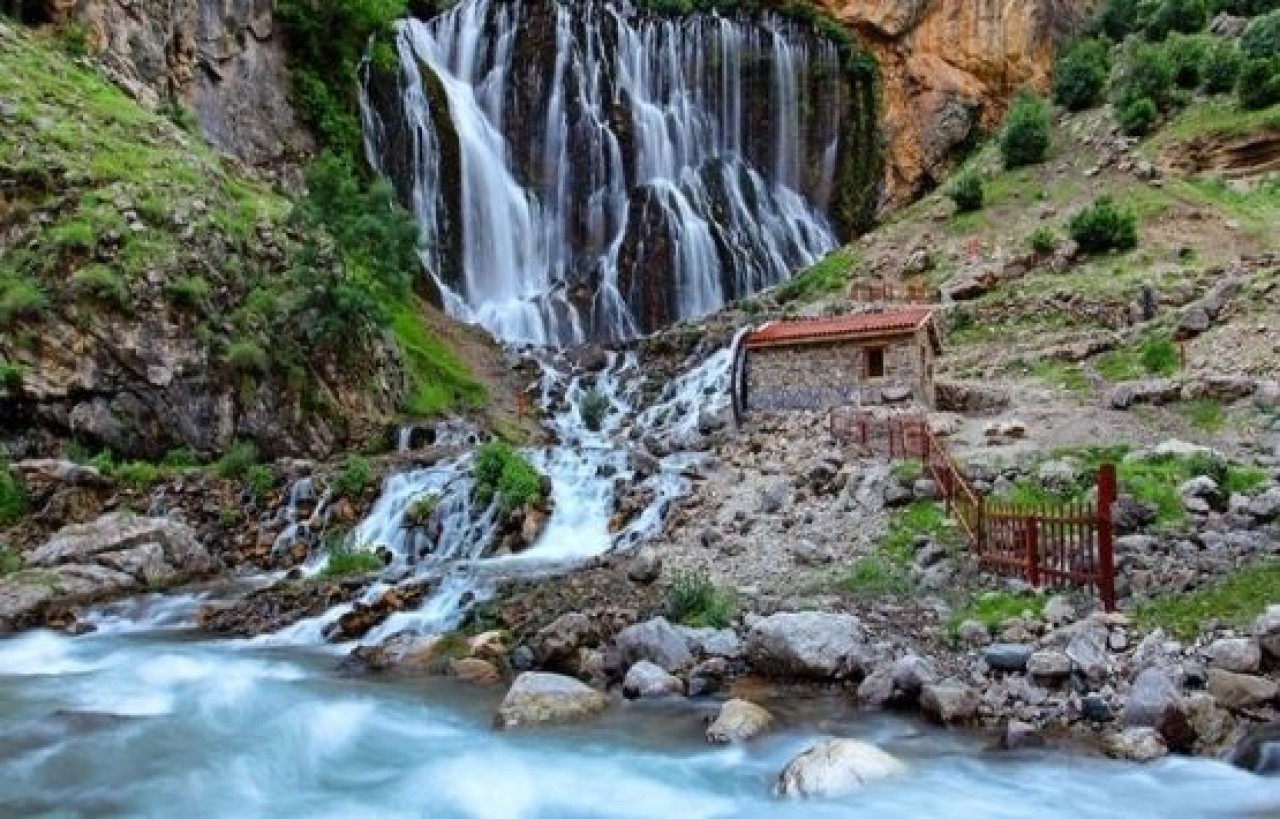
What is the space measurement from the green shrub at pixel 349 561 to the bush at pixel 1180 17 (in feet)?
157

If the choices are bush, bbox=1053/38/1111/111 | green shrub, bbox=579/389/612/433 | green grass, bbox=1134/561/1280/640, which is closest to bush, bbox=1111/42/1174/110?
bush, bbox=1053/38/1111/111

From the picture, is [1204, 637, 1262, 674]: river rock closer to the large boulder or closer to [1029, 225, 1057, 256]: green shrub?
the large boulder

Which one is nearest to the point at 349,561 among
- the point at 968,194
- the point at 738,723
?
the point at 738,723

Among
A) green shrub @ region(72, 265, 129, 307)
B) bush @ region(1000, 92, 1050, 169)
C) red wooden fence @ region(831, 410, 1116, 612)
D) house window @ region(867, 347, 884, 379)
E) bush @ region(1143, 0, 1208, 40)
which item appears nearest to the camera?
red wooden fence @ region(831, 410, 1116, 612)

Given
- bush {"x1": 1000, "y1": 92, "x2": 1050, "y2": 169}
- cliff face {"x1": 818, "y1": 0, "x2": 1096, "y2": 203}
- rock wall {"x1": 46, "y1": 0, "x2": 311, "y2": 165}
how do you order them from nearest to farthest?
rock wall {"x1": 46, "y1": 0, "x2": 311, "y2": 165}, bush {"x1": 1000, "y1": 92, "x2": 1050, "y2": 169}, cliff face {"x1": 818, "y1": 0, "x2": 1096, "y2": 203}

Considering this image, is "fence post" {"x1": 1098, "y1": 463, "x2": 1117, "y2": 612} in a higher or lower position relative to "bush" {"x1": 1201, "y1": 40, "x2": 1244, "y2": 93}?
lower

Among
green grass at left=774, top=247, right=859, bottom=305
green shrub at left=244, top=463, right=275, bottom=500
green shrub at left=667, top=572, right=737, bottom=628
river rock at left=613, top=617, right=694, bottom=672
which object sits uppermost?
green grass at left=774, top=247, right=859, bottom=305

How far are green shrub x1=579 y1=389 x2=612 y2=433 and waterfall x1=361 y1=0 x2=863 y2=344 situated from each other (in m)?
9.16

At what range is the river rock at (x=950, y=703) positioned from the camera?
11.4m

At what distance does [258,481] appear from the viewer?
77.6 feet

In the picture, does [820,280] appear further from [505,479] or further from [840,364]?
[505,479]

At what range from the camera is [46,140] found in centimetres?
2770

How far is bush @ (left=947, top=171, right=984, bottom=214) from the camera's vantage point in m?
44.9

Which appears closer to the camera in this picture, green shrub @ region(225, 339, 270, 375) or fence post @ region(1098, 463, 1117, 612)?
Answer: fence post @ region(1098, 463, 1117, 612)
